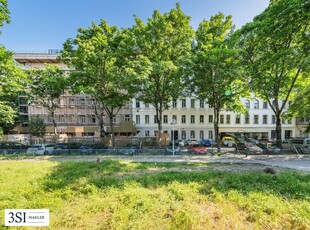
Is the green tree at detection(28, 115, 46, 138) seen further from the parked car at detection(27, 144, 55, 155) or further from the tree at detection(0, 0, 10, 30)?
the tree at detection(0, 0, 10, 30)

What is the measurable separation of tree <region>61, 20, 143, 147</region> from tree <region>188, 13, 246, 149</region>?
716 cm

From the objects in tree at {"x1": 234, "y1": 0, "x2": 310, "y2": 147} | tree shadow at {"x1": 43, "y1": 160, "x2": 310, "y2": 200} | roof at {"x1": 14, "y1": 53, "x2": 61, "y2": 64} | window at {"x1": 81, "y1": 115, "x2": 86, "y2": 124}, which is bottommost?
tree shadow at {"x1": 43, "y1": 160, "x2": 310, "y2": 200}

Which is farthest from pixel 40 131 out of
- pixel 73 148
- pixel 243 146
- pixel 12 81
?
pixel 243 146

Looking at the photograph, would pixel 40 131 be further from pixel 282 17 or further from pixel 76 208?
pixel 282 17

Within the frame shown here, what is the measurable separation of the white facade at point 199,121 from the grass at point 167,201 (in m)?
27.4

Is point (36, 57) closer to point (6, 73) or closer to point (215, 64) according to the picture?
point (6, 73)

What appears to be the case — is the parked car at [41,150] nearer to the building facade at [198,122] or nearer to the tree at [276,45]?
the building facade at [198,122]

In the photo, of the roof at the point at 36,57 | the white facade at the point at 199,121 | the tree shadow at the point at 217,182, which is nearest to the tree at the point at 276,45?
the tree shadow at the point at 217,182

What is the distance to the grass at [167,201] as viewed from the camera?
14.6 ft

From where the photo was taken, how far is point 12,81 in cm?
1612

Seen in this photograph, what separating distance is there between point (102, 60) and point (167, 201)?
16.5 meters

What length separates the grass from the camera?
4443 mm

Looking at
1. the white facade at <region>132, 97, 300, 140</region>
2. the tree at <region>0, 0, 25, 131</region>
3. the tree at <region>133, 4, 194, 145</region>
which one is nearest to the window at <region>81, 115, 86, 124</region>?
the white facade at <region>132, 97, 300, 140</region>

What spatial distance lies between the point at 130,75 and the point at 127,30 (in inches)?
273
